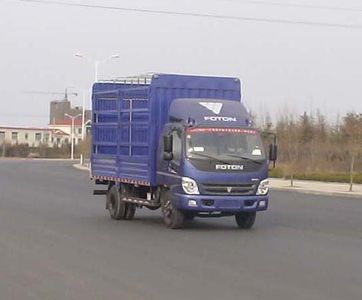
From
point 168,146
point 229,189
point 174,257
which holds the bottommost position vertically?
point 174,257

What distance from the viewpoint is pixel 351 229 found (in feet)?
69.7

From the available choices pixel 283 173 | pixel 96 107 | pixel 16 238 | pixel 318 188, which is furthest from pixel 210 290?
pixel 283 173

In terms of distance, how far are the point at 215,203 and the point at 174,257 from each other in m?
5.05

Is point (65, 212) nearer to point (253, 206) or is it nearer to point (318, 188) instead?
point (253, 206)

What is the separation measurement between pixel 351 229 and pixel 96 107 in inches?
286

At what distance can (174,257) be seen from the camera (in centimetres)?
1462

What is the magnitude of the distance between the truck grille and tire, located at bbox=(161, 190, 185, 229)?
0.81 m

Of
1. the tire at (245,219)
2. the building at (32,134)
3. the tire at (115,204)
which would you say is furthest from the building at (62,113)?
the tire at (245,219)

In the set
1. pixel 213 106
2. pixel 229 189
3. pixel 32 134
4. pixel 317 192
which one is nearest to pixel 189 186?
pixel 229 189

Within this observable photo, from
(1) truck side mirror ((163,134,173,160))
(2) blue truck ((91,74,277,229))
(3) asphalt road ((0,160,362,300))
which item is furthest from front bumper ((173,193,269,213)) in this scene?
(1) truck side mirror ((163,134,173,160))

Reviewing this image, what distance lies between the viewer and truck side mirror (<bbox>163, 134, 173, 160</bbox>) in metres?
19.7

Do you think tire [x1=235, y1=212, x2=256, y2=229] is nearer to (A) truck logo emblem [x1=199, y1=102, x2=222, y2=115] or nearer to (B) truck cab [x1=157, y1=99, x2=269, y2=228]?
(B) truck cab [x1=157, y1=99, x2=269, y2=228]

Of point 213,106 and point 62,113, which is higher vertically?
point 213,106

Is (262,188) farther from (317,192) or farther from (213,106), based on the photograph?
(317,192)
